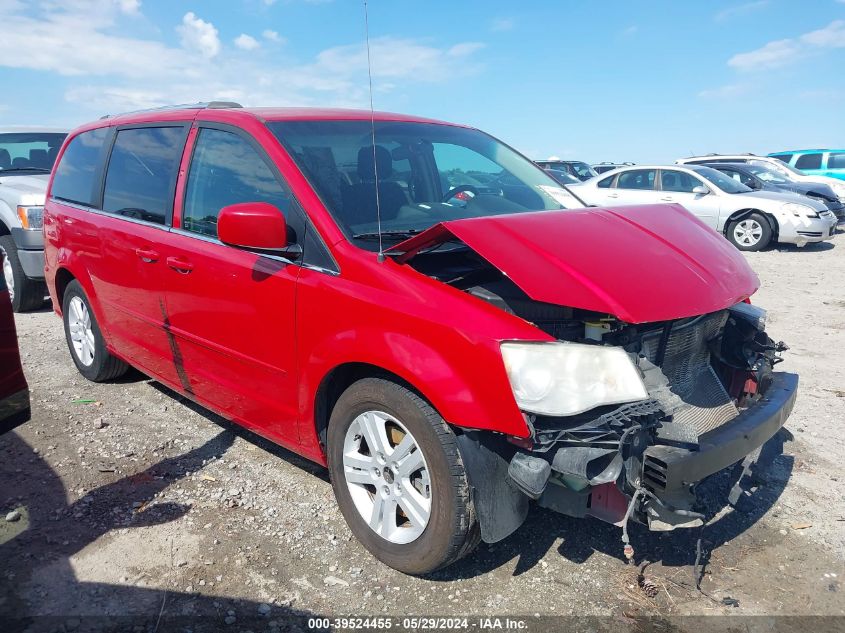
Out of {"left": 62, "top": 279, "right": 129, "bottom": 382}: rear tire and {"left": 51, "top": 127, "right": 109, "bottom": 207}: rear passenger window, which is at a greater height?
{"left": 51, "top": 127, "right": 109, "bottom": 207}: rear passenger window

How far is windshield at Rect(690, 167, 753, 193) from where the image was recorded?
12.3 m

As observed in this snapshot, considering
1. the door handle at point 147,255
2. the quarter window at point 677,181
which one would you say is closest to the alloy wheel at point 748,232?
the quarter window at point 677,181

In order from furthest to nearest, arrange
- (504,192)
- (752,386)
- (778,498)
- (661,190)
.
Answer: (661,190)
(504,192)
(778,498)
(752,386)

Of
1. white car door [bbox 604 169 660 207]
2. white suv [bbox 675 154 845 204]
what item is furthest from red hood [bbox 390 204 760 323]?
white suv [bbox 675 154 845 204]

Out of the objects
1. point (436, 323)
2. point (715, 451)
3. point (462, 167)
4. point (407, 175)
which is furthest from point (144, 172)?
point (715, 451)

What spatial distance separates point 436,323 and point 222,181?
1617 millimetres

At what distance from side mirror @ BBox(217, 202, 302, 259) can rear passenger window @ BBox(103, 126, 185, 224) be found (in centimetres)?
Result: 104

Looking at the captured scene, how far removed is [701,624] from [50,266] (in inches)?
193

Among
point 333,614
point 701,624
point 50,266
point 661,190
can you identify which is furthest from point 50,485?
point 661,190

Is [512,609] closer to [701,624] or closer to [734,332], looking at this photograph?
[701,624]

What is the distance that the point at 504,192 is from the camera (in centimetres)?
358

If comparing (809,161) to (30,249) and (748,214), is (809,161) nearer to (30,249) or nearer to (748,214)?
(748,214)

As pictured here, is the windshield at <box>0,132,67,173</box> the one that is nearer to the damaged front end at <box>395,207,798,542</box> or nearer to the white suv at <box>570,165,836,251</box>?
the damaged front end at <box>395,207,798,542</box>

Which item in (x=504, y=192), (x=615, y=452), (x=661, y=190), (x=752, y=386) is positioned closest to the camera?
(x=615, y=452)
